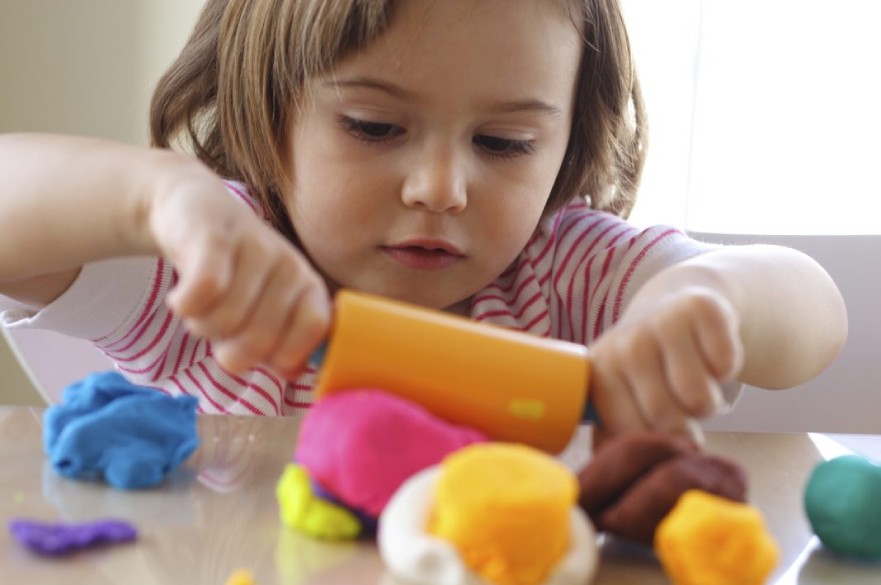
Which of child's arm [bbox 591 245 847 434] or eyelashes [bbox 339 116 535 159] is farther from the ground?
eyelashes [bbox 339 116 535 159]

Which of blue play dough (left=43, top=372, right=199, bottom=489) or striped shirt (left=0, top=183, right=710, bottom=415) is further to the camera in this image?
striped shirt (left=0, top=183, right=710, bottom=415)

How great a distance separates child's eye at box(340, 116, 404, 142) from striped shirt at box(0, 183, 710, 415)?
5.7 inches

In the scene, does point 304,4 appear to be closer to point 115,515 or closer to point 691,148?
point 115,515

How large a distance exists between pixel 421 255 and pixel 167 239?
0.35m

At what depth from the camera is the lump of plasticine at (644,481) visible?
40cm

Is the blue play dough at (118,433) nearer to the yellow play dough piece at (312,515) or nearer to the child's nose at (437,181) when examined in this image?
the yellow play dough piece at (312,515)

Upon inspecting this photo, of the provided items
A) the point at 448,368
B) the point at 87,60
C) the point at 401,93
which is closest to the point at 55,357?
the point at 401,93

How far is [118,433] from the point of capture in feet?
1.60

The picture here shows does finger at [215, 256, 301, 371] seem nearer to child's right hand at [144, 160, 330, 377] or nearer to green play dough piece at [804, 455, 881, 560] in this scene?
child's right hand at [144, 160, 330, 377]

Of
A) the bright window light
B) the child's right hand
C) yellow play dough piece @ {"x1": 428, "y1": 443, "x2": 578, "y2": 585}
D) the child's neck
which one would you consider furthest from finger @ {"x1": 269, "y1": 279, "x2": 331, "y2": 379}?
the bright window light

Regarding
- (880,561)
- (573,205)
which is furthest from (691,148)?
(880,561)

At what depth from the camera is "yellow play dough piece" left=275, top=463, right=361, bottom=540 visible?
16.5 inches

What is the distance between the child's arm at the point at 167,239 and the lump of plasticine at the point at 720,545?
17 cm

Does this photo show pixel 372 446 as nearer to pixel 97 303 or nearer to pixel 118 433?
pixel 118 433
